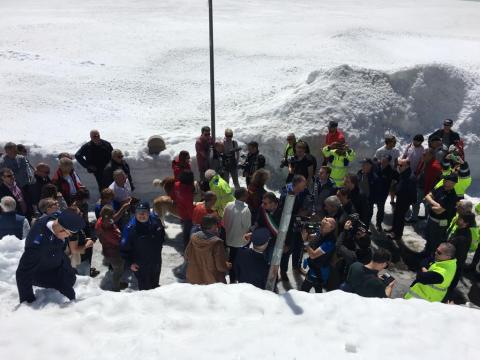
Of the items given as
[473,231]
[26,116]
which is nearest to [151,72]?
[26,116]

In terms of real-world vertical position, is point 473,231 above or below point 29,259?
below

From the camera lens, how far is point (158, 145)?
1087 cm

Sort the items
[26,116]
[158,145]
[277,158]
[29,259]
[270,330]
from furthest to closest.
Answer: [26,116] < [277,158] < [158,145] < [29,259] < [270,330]

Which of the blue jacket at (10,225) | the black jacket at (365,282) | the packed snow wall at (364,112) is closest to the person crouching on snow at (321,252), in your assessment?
the black jacket at (365,282)

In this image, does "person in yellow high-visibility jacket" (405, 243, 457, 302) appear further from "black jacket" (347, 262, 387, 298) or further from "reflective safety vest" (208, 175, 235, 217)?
"reflective safety vest" (208, 175, 235, 217)

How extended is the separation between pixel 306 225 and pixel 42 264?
3.56 metres

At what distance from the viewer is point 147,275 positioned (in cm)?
664

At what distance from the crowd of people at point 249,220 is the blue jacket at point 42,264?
0.03ft

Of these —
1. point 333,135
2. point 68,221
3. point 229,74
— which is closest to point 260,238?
point 68,221

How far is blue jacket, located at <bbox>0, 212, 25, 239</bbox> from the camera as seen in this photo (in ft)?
22.0

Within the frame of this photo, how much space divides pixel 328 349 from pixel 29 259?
9.96 feet

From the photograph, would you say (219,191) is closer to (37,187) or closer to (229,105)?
(37,187)

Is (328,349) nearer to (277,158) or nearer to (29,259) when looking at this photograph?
(29,259)

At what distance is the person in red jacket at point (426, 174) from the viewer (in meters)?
9.25
